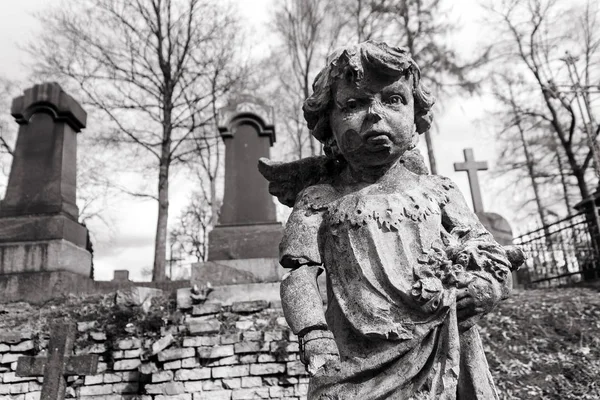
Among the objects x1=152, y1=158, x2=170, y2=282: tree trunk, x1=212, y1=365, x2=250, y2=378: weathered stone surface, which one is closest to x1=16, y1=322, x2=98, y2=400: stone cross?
x1=212, y1=365, x2=250, y2=378: weathered stone surface

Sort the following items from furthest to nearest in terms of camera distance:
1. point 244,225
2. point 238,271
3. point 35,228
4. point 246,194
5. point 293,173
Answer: point 246,194
point 244,225
point 35,228
point 238,271
point 293,173

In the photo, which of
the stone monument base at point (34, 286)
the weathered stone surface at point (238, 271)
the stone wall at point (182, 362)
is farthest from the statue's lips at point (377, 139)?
the stone monument base at point (34, 286)

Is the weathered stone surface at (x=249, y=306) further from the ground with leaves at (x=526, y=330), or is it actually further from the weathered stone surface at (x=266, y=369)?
the weathered stone surface at (x=266, y=369)

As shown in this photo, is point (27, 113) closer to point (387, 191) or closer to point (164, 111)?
point (164, 111)

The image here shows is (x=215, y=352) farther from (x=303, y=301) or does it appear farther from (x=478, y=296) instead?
(x=478, y=296)

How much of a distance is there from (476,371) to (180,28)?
15.9 meters

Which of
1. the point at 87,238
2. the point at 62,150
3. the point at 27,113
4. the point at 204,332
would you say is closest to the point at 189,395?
the point at 204,332

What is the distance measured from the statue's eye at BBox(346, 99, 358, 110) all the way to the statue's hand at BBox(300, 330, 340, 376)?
0.89m

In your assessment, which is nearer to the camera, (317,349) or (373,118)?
(317,349)

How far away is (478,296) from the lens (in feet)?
5.25

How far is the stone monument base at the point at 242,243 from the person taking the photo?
7961 millimetres

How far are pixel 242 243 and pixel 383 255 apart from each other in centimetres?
649

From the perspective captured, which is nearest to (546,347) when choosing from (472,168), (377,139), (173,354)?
(173,354)

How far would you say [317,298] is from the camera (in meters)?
1.75
